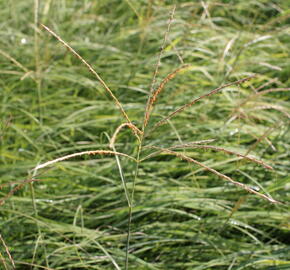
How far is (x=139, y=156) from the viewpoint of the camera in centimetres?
227

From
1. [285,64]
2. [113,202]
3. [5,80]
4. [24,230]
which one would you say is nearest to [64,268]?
[24,230]

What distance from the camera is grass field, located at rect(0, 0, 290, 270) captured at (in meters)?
1.85

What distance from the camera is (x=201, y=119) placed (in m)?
2.55

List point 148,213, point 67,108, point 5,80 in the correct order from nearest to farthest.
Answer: point 148,213 → point 67,108 → point 5,80

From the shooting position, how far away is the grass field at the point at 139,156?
6.07 feet

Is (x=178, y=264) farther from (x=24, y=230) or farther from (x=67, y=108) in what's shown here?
(x=67, y=108)

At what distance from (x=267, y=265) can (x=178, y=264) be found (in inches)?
12.0

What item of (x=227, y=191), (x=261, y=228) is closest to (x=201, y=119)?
(x=227, y=191)

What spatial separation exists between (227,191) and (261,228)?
20 cm

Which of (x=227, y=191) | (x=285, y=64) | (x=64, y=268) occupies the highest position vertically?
(x=285, y=64)

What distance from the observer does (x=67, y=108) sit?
2760mm

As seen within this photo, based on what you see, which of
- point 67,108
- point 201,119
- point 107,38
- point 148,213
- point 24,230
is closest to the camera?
point 24,230

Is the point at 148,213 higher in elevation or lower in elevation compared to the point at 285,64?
lower

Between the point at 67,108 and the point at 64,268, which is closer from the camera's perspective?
the point at 64,268
